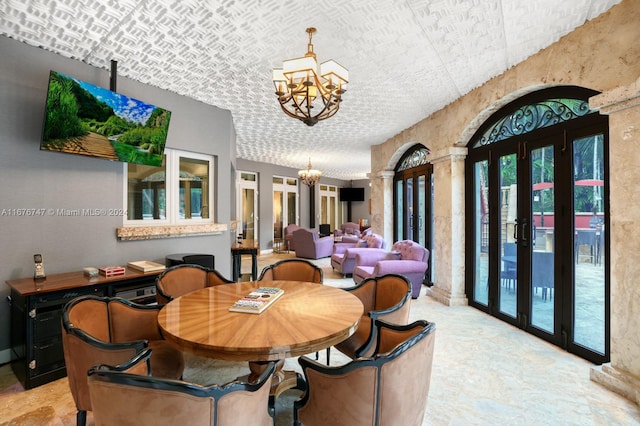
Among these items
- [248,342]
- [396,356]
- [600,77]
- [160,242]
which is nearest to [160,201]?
[160,242]

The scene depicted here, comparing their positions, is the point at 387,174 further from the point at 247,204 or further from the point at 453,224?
the point at 247,204

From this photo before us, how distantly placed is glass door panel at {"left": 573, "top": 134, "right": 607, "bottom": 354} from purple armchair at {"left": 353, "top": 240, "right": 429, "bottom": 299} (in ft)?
6.09

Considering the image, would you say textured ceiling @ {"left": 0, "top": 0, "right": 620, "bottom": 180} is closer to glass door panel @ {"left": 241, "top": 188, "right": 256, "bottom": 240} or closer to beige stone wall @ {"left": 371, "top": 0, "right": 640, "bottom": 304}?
beige stone wall @ {"left": 371, "top": 0, "right": 640, "bottom": 304}

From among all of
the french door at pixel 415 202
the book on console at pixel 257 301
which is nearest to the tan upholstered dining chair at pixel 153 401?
the book on console at pixel 257 301

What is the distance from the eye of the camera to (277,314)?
70.1 inches

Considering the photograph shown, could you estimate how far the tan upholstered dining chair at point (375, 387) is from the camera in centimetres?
122

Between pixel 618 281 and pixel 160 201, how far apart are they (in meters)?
4.49

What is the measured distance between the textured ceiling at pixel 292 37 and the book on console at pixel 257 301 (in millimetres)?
2027

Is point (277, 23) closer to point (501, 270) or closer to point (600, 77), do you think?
point (600, 77)

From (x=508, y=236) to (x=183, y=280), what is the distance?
12.1 feet

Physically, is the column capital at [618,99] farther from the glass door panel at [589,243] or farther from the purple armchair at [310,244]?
the purple armchair at [310,244]

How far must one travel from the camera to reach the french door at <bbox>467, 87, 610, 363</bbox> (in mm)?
→ 2752

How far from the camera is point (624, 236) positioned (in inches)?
88.2

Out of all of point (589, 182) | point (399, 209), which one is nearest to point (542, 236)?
point (589, 182)
